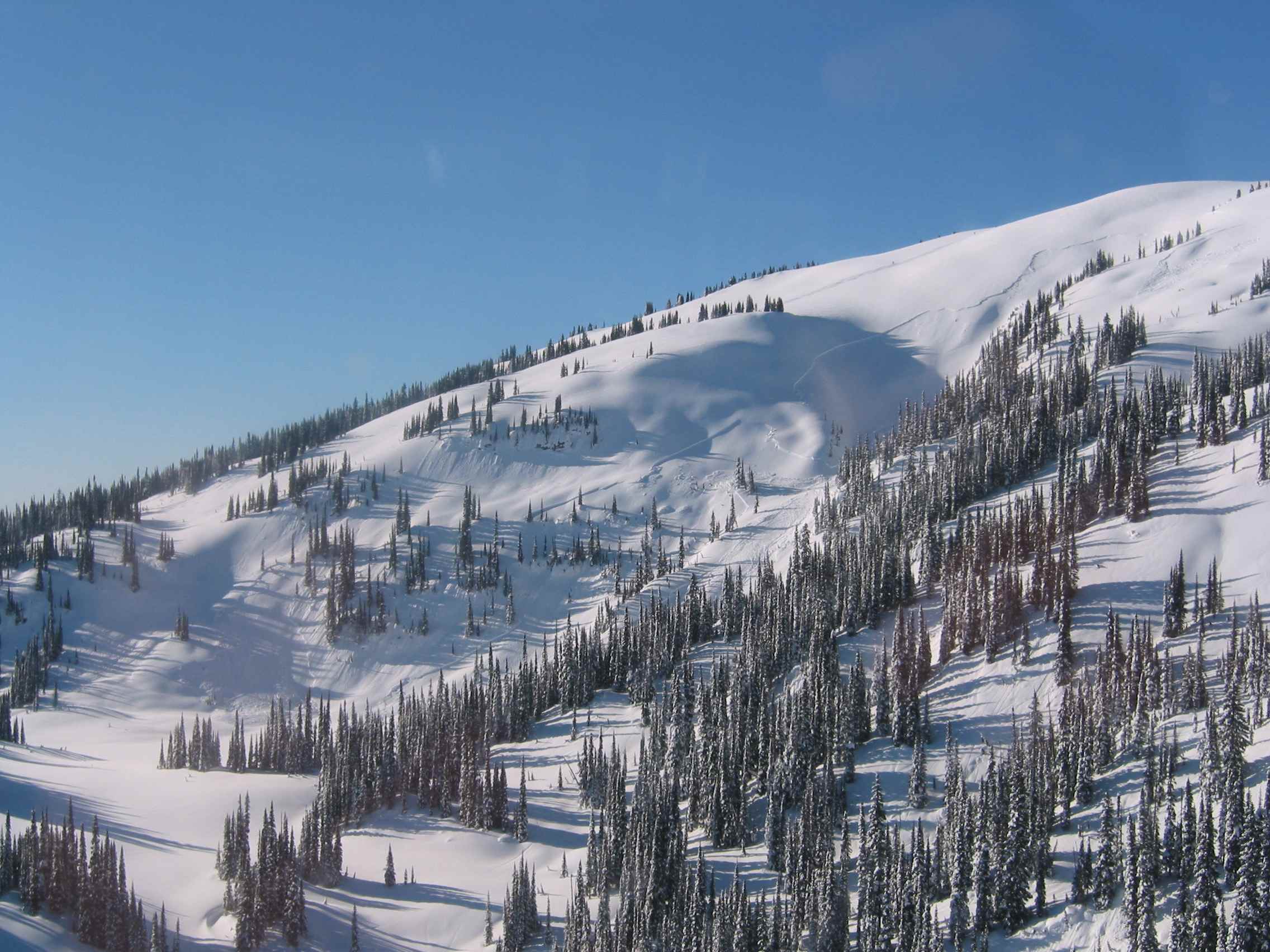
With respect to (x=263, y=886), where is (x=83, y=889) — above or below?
above

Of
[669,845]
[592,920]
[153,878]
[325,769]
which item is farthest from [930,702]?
[153,878]

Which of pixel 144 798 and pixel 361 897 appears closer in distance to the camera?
pixel 361 897

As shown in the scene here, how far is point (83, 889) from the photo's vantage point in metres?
116

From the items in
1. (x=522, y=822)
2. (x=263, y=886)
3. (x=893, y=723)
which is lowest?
(x=522, y=822)

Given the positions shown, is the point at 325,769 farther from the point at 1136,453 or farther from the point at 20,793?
the point at 1136,453

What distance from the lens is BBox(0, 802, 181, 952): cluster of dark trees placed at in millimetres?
111000

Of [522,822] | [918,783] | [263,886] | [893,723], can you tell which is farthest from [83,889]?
[893,723]

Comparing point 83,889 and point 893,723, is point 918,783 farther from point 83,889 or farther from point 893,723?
point 83,889

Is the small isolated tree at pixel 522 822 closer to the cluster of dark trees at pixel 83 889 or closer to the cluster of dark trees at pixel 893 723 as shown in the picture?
the cluster of dark trees at pixel 893 723

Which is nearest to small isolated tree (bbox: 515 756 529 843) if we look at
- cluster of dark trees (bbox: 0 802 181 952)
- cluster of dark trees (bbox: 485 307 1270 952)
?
cluster of dark trees (bbox: 485 307 1270 952)

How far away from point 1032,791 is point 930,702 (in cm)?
3920

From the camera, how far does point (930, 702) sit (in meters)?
143

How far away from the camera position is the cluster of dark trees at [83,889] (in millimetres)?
111000

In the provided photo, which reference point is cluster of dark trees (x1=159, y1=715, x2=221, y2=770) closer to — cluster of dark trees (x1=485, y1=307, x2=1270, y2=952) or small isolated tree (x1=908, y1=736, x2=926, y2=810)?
cluster of dark trees (x1=485, y1=307, x2=1270, y2=952)
